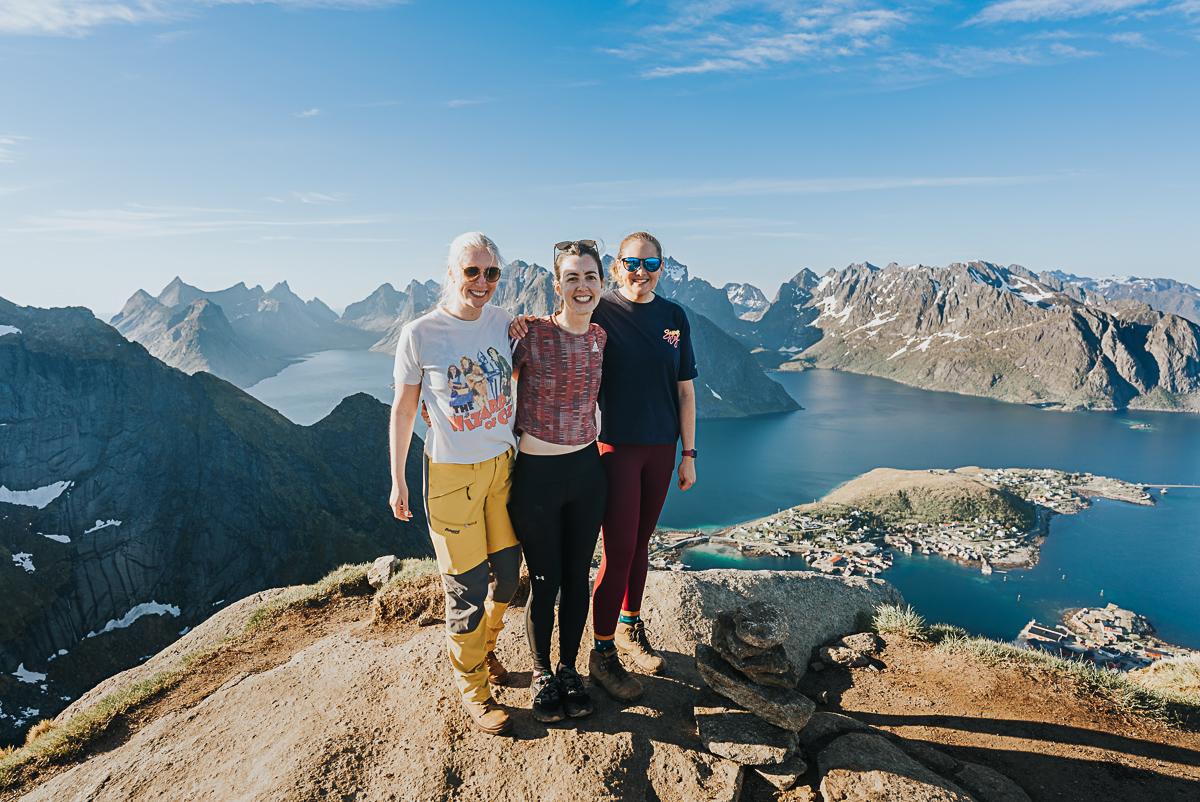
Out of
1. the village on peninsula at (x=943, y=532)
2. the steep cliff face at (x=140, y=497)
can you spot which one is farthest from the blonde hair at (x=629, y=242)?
the steep cliff face at (x=140, y=497)

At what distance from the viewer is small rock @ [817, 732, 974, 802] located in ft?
16.2

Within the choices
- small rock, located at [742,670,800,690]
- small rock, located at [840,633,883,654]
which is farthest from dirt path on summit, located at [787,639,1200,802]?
small rock, located at [742,670,800,690]

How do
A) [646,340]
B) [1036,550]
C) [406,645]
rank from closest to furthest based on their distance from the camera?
1. [646,340]
2. [406,645]
3. [1036,550]

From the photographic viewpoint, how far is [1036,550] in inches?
3583

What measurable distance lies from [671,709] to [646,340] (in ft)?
12.9

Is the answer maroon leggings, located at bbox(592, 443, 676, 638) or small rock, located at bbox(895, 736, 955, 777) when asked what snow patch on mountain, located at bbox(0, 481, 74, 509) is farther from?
small rock, located at bbox(895, 736, 955, 777)

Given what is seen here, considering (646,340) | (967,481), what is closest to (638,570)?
(646,340)

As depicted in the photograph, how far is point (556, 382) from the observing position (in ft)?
17.0

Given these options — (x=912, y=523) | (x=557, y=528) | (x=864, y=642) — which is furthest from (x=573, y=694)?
(x=912, y=523)

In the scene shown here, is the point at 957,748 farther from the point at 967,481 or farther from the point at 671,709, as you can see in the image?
the point at 967,481

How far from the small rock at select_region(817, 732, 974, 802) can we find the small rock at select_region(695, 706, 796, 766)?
0.40m

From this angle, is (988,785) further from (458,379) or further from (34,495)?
(34,495)

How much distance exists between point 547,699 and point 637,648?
162 centimetres

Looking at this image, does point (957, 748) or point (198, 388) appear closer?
point (957, 748)
